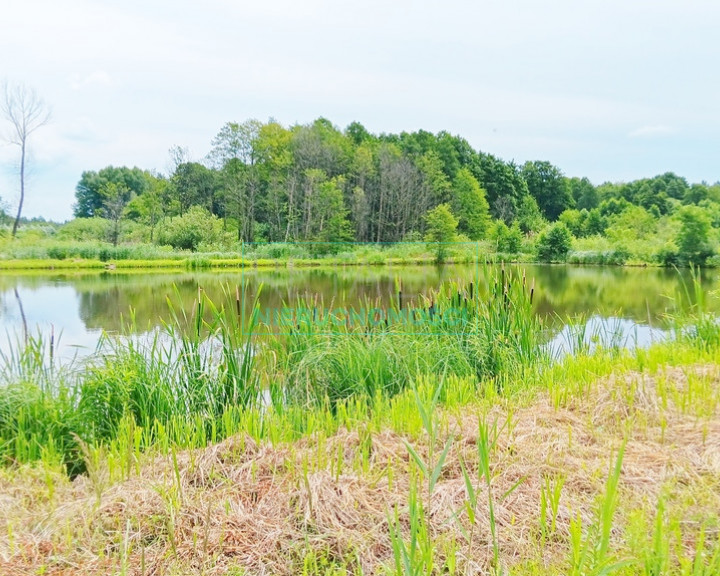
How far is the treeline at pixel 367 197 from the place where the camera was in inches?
1075

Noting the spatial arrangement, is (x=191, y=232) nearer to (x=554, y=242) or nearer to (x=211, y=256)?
(x=211, y=256)

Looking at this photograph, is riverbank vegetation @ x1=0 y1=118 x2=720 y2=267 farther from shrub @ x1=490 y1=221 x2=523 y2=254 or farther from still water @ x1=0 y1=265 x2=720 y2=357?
still water @ x1=0 y1=265 x2=720 y2=357

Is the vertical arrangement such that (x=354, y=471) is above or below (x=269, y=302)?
above

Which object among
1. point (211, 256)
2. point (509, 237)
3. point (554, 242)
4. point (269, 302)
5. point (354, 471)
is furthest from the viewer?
point (554, 242)

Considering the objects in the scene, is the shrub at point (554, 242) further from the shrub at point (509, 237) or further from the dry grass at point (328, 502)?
the dry grass at point (328, 502)

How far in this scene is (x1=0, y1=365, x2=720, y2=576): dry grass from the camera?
1.29 meters

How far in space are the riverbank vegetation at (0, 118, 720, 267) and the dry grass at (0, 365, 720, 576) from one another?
19.5m

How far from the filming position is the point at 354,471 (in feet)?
5.70

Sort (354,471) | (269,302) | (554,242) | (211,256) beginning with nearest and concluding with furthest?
1. (354,471)
2. (269,302)
3. (211,256)
4. (554,242)

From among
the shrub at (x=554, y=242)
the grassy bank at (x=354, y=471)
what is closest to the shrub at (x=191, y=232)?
the shrub at (x=554, y=242)

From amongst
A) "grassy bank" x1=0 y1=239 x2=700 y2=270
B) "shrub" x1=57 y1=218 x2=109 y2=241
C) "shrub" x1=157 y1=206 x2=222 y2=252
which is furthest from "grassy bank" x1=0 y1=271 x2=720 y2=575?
"shrub" x1=57 y1=218 x2=109 y2=241

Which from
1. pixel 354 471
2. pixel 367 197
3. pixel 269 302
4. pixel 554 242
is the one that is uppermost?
pixel 367 197

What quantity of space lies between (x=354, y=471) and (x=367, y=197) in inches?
1296

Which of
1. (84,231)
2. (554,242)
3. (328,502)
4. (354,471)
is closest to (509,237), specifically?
(554,242)
